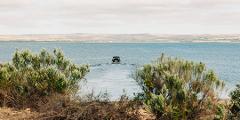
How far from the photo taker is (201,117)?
1415 cm

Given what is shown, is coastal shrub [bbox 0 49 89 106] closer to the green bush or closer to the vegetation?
the vegetation

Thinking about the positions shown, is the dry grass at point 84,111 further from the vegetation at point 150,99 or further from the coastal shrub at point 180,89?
the coastal shrub at point 180,89

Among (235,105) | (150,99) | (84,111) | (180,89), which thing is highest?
(180,89)

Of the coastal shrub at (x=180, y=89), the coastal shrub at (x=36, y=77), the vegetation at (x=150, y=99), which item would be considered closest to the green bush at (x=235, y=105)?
the vegetation at (x=150, y=99)

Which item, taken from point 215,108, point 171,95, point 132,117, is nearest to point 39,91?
point 132,117

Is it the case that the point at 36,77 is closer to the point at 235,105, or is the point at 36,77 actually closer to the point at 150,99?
the point at 150,99

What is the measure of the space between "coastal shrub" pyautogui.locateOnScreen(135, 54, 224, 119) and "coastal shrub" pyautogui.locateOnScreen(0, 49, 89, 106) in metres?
3.44

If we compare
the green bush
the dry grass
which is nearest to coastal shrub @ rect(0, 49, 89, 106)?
the dry grass

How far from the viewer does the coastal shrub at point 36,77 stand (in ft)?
56.6

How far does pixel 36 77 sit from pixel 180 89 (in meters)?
5.68

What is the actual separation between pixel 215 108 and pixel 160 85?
186cm

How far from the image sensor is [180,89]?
13.8 metres

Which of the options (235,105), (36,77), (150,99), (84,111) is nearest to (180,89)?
(150,99)

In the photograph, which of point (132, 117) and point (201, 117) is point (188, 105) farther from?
point (132, 117)
